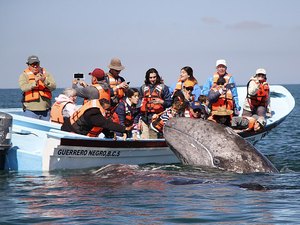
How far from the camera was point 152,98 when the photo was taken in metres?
16.6

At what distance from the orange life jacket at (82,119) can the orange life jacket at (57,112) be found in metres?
0.81

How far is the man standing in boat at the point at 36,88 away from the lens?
54.6ft

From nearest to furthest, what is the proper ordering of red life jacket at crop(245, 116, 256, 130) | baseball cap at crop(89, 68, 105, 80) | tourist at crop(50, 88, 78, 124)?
1. tourist at crop(50, 88, 78, 124)
2. baseball cap at crop(89, 68, 105, 80)
3. red life jacket at crop(245, 116, 256, 130)

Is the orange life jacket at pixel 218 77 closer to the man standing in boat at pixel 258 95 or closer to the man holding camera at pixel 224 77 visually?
the man holding camera at pixel 224 77

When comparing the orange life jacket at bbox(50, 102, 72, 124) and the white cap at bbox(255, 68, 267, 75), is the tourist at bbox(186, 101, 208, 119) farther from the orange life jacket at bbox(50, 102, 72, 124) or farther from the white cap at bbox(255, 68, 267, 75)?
the white cap at bbox(255, 68, 267, 75)

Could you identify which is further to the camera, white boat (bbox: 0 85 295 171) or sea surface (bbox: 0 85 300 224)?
white boat (bbox: 0 85 295 171)

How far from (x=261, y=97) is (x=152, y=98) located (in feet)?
12.1

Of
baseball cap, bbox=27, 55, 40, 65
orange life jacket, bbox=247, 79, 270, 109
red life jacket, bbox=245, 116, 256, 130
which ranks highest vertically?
baseball cap, bbox=27, 55, 40, 65

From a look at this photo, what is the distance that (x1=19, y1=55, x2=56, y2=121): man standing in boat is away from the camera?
16641 mm

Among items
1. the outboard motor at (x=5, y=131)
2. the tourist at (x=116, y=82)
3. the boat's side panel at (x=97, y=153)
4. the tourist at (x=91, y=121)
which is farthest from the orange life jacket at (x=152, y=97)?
the outboard motor at (x=5, y=131)

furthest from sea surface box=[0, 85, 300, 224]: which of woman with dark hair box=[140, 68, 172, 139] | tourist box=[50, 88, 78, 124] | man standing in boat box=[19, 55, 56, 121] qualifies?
man standing in boat box=[19, 55, 56, 121]

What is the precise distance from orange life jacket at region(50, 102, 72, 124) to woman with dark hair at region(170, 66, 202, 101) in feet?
10.6

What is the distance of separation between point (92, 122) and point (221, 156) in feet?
8.90

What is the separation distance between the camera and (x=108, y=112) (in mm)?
15523
